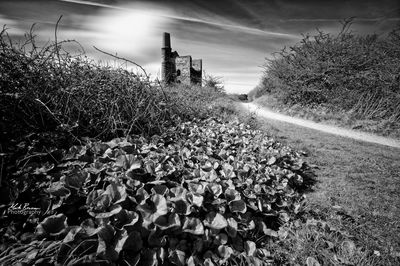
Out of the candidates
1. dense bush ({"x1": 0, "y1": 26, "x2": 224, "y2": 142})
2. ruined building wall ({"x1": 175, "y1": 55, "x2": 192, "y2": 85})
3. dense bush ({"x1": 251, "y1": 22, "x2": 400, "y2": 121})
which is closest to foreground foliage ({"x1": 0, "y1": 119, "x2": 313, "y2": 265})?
dense bush ({"x1": 0, "y1": 26, "x2": 224, "y2": 142})

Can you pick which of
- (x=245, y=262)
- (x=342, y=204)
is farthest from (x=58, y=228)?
(x=342, y=204)

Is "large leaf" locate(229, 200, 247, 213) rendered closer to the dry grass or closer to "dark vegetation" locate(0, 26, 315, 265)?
"dark vegetation" locate(0, 26, 315, 265)

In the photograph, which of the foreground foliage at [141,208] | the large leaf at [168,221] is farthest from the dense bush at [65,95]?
the large leaf at [168,221]

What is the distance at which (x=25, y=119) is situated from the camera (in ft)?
7.45

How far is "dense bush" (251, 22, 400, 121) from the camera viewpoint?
29.1 ft

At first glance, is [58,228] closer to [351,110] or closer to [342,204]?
[342,204]

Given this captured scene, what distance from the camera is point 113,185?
1.65 meters

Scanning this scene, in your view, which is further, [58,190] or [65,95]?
[65,95]

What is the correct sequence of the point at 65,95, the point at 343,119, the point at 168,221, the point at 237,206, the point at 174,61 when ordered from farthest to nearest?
the point at 174,61 < the point at 343,119 < the point at 65,95 < the point at 237,206 < the point at 168,221

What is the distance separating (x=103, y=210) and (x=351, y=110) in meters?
11.1

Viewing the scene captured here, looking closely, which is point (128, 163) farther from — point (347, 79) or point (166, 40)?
point (166, 40)

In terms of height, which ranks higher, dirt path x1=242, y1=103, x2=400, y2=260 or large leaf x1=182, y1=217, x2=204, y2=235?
large leaf x1=182, y1=217, x2=204, y2=235

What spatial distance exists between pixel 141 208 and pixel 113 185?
0.97 ft

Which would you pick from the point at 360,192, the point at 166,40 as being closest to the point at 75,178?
the point at 360,192
